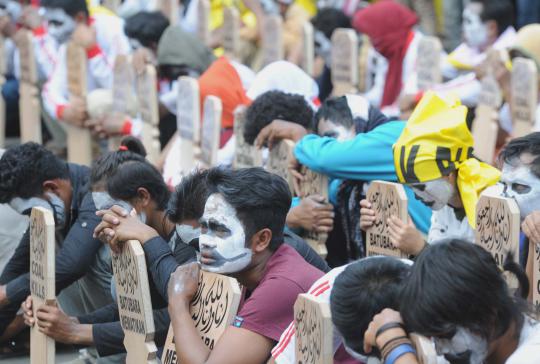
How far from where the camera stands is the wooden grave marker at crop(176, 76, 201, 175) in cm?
630

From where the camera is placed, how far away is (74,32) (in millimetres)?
8406

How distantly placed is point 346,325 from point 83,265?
190 cm

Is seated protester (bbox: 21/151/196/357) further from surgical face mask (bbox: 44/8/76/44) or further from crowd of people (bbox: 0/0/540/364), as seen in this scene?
surgical face mask (bbox: 44/8/76/44)

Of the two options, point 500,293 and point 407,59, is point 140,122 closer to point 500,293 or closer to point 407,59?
point 407,59

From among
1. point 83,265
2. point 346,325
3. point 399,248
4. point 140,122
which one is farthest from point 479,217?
point 140,122

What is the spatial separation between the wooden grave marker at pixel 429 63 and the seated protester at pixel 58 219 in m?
2.67

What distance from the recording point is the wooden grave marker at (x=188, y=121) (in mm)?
6305

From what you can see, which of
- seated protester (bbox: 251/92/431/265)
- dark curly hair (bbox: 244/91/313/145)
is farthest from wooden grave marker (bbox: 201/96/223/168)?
seated protester (bbox: 251/92/431/265)

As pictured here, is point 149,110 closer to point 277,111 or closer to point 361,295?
point 277,111

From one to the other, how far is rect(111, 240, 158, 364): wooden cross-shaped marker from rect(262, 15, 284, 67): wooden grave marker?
4.25 meters

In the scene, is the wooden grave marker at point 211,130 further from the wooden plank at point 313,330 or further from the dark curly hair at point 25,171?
the wooden plank at point 313,330

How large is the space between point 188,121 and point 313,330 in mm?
3575

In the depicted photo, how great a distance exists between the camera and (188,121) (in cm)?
644

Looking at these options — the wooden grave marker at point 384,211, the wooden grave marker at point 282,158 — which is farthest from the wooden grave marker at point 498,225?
the wooden grave marker at point 282,158
